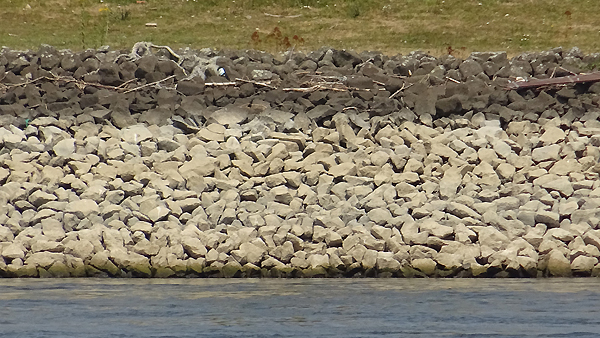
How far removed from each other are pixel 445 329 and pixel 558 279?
10.6 feet

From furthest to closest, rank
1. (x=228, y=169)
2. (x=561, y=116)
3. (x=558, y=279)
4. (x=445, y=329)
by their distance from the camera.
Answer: (x=561, y=116) < (x=228, y=169) < (x=558, y=279) < (x=445, y=329)

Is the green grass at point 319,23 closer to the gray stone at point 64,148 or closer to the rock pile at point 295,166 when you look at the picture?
the rock pile at point 295,166

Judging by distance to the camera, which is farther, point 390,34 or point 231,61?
point 390,34

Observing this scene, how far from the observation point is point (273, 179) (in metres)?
13.3

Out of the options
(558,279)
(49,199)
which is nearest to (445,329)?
(558,279)

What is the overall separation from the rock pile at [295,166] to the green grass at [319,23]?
418 centimetres

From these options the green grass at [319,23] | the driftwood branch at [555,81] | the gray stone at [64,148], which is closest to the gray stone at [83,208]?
the gray stone at [64,148]

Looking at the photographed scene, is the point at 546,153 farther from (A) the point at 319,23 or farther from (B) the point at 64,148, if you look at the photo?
(A) the point at 319,23

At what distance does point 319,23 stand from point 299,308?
1246 centimetres

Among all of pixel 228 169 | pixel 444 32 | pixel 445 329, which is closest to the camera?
pixel 445 329

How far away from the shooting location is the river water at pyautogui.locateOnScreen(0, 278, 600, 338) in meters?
9.05

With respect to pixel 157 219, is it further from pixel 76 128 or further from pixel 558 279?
pixel 558 279

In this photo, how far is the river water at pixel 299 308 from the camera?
9047 millimetres

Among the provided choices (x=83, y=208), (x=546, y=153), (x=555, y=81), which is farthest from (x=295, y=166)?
(x=555, y=81)
